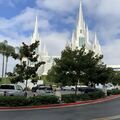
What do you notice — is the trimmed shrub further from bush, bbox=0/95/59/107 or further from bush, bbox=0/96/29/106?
bush, bbox=0/96/29/106

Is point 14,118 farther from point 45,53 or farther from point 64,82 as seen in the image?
point 45,53

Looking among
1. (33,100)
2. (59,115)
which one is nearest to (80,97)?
(33,100)

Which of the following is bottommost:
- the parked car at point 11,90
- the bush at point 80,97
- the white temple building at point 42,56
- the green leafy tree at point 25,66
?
the bush at point 80,97

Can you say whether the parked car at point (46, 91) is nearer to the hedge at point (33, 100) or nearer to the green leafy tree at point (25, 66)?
the green leafy tree at point (25, 66)

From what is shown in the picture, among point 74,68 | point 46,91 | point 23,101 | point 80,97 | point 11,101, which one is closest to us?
point 11,101

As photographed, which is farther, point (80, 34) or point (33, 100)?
point (80, 34)

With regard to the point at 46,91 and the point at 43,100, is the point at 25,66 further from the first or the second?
the point at 46,91

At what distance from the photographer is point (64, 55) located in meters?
39.2

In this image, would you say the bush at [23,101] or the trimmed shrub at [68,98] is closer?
the bush at [23,101]

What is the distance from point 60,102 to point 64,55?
8.40 m

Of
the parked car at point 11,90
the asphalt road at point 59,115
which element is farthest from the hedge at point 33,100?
the asphalt road at point 59,115

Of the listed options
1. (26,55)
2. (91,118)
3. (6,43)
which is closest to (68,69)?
(26,55)

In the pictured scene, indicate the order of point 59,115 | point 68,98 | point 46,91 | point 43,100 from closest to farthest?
1. point 59,115
2. point 43,100
3. point 68,98
4. point 46,91

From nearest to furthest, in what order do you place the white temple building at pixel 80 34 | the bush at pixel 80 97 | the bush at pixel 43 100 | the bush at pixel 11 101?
the bush at pixel 11 101 → the bush at pixel 43 100 → the bush at pixel 80 97 → the white temple building at pixel 80 34
